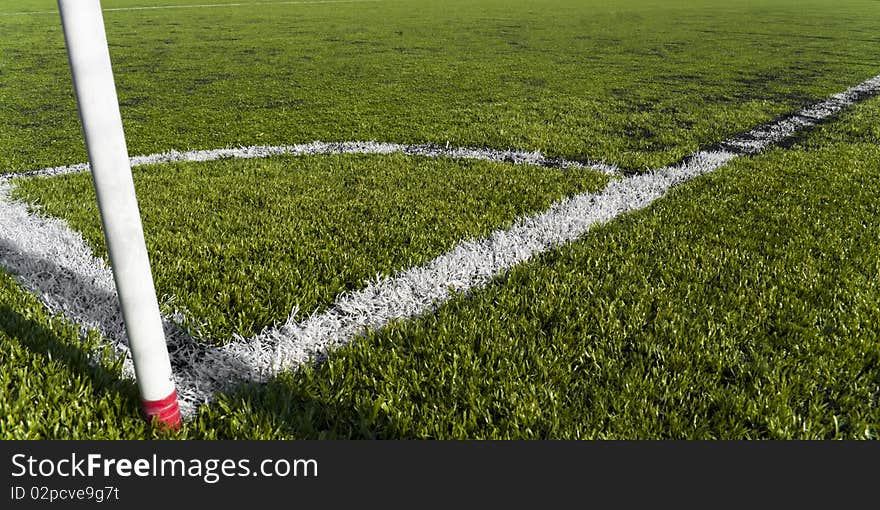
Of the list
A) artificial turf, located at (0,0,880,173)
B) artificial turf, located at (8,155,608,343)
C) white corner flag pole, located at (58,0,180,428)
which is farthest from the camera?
artificial turf, located at (0,0,880,173)

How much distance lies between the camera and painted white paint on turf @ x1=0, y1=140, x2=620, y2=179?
5469mm

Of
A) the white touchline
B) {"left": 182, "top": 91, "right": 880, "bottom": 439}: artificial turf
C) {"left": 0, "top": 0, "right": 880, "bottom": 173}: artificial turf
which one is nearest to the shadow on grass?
the white touchline

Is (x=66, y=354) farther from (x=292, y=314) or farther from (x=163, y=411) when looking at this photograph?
(x=292, y=314)

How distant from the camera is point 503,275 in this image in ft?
10.1

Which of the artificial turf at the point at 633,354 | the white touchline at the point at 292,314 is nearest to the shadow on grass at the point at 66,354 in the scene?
the white touchline at the point at 292,314

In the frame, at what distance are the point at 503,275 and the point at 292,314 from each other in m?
1.15

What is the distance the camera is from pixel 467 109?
26.9 feet

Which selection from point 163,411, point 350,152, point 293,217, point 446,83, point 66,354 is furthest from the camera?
point 446,83

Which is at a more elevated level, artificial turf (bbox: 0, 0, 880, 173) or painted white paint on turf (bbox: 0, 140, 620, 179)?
artificial turf (bbox: 0, 0, 880, 173)

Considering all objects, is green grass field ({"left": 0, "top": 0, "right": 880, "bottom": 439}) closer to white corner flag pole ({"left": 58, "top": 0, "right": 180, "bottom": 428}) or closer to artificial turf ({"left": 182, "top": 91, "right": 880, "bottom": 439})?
artificial turf ({"left": 182, "top": 91, "right": 880, "bottom": 439})

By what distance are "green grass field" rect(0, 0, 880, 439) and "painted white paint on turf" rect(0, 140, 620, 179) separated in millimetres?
243

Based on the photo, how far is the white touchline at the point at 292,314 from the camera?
2312 millimetres

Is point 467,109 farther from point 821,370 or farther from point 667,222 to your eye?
point 821,370

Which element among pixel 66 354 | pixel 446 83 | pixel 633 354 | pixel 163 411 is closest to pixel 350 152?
pixel 66 354
